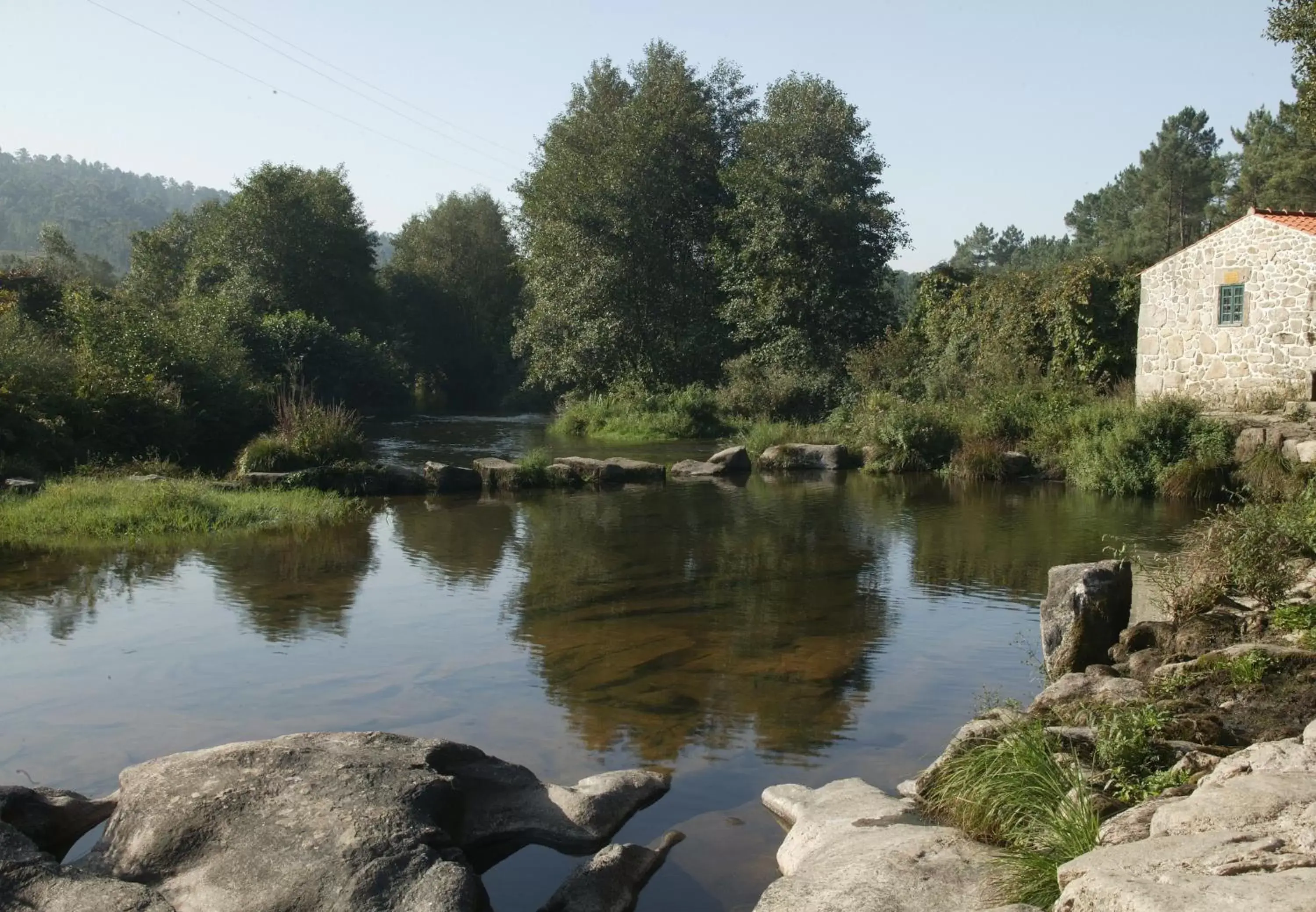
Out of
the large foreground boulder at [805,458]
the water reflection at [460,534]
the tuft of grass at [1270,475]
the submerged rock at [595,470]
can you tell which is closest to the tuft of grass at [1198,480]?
the tuft of grass at [1270,475]

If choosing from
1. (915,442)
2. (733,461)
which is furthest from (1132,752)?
(733,461)

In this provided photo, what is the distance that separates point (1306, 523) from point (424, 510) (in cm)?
1335

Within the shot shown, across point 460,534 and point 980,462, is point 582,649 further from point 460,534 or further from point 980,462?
point 980,462

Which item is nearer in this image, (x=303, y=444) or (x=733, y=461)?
(x=303, y=444)

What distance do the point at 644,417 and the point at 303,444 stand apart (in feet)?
48.9

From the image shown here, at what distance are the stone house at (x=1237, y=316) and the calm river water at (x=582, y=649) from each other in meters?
7.00

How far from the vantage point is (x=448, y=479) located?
2136 centimetres

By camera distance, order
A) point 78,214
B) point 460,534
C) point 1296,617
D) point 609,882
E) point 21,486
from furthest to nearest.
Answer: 1. point 78,214
2. point 21,486
3. point 460,534
4. point 1296,617
5. point 609,882

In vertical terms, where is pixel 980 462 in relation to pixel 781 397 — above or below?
below

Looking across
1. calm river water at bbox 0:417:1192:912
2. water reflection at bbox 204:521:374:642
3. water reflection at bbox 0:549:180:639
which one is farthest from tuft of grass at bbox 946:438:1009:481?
water reflection at bbox 0:549:180:639

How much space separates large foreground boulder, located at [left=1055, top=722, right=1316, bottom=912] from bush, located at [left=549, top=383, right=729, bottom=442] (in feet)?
90.4

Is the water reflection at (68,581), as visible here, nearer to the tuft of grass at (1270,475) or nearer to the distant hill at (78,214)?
the tuft of grass at (1270,475)

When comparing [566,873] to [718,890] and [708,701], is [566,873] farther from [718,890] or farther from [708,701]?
[708,701]

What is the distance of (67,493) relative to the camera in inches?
631
